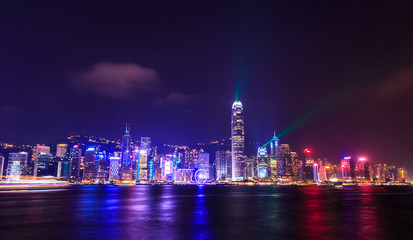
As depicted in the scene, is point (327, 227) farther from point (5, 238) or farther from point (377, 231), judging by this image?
point (5, 238)

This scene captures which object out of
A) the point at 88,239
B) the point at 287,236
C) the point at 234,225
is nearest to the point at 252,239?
the point at 287,236

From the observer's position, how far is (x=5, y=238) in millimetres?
22781

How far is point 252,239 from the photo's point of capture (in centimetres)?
2181

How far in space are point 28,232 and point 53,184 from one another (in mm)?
197586

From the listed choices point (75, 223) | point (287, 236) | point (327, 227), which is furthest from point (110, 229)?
point (327, 227)

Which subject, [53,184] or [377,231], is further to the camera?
[53,184]

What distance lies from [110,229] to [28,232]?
6768 mm

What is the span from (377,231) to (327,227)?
403 centimetres

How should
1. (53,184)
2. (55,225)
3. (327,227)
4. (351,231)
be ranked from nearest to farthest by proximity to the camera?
1. (351,231)
2. (327,227)
3. (55,225)
4. (53,184)

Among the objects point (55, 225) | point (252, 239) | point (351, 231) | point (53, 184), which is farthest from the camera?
point (53, 184)

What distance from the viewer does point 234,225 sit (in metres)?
28.6

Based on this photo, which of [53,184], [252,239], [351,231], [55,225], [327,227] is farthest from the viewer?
[53,184]

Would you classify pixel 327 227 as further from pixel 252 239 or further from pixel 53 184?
pixel 53 184

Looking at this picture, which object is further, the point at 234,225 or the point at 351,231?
the point at 234,225
